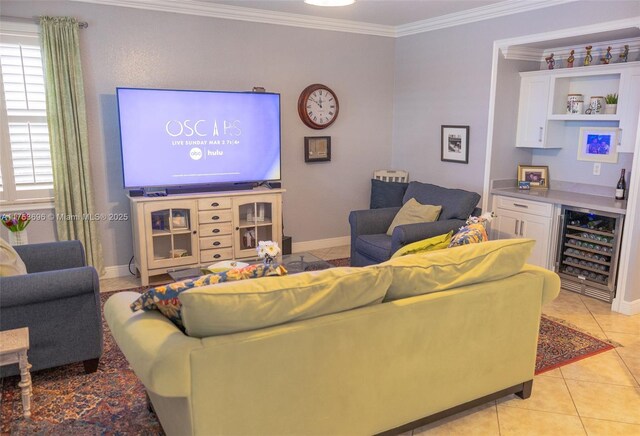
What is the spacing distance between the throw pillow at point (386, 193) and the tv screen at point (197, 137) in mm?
1127

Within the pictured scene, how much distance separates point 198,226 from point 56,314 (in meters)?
2.05

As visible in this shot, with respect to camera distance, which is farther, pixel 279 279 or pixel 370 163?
pixel 370 163

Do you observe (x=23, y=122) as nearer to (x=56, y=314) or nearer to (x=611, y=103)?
(x=56, y=314)

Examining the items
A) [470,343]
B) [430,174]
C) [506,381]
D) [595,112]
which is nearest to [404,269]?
[470,343]

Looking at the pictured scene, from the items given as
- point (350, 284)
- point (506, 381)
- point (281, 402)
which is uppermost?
point (350, 284)

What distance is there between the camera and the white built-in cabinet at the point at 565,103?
4215 millimetres

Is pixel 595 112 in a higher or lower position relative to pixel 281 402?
higher

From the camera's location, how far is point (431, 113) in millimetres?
5715

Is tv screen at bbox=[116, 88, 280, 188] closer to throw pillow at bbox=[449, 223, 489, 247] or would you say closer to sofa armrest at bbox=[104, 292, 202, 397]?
throw pillow at bbox=[449, 223, 489, 247]

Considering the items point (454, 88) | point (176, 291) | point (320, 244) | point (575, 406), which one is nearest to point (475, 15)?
point (454, 88)

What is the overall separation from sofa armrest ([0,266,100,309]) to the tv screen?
1865 millimetres

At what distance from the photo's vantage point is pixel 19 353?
244 cm

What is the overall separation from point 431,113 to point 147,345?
15.0 ft

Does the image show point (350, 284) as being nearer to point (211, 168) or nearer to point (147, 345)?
point (147, 345)
